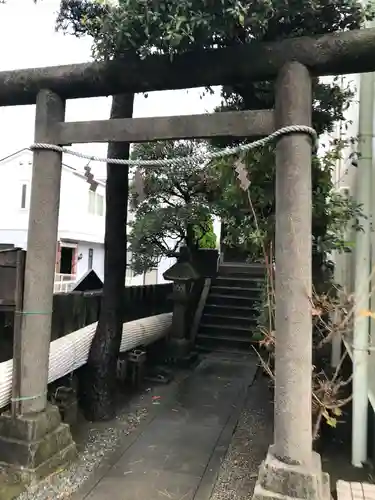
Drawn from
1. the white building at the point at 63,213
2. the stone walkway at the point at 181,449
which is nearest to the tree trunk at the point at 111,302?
the stone walkway at the point at 181,449

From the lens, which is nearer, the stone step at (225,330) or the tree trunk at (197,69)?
the tree trunk at (197,69)

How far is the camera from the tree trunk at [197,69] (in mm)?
3270

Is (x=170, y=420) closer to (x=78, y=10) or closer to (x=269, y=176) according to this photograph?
(x=269, y=176)

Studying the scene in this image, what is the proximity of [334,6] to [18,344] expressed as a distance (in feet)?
13.2

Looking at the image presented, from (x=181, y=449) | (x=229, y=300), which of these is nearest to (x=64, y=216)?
(x=229, y=300)

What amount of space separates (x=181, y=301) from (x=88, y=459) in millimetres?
4781

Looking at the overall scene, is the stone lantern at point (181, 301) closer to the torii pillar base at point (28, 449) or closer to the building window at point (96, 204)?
the torii pillar base at point (28, 449)

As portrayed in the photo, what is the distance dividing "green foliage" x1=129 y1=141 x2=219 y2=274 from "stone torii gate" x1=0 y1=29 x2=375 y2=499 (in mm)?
4587

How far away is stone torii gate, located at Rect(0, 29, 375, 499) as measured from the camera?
3135 mm

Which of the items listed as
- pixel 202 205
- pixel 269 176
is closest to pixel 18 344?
pixel 269 176

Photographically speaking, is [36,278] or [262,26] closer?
[262,26]

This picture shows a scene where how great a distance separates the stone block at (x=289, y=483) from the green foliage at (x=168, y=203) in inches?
247

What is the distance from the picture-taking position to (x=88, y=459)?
4.28 meters

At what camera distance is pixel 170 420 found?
5.51m
